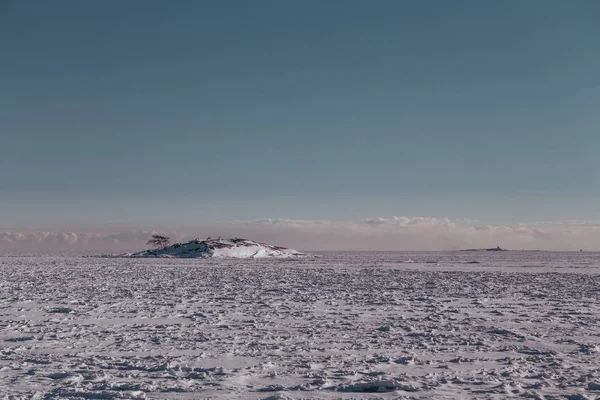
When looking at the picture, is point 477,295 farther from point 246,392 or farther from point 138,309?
point 246,392

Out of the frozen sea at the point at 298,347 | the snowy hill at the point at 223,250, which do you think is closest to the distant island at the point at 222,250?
the snowy hill at the point at 223,250

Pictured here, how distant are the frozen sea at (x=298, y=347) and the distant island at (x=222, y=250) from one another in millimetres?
38662

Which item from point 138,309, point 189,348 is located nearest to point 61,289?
point 138,309

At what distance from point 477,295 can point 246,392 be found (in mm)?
11355

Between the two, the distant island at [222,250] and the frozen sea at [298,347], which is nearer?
the frozen sea at [298,347]

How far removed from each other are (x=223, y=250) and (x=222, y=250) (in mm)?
96

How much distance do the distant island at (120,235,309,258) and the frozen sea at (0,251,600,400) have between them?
127 feet

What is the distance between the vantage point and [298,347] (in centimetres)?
833

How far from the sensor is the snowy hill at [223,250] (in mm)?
54062

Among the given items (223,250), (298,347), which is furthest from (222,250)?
(298,347)

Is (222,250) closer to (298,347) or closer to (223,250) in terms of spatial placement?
(223,250)

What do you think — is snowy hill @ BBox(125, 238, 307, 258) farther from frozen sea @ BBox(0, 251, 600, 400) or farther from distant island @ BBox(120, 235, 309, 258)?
frozen sea @ BBox(0, 251, 600, 400)

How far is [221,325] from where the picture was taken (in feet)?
33.9

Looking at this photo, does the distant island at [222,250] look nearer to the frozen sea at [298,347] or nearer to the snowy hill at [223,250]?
the snowy hill at [223,250]
